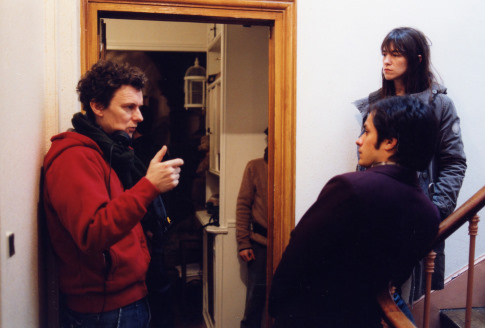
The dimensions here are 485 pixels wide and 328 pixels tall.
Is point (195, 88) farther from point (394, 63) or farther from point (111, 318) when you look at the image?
point (111, 318)

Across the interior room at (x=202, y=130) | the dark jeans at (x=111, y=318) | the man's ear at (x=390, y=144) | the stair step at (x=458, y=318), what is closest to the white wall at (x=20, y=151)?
the dark jeans at (x=111, y=318)

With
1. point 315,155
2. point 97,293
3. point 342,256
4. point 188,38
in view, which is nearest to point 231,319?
point 315,155

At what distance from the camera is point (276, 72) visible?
226cm

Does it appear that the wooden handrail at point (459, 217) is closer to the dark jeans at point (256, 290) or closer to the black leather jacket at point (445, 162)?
the black leather jacket at point (445, 162)

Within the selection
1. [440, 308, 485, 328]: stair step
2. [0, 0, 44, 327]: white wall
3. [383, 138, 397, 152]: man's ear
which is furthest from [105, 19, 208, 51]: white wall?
[383, 138, 397, 152]: man's ear

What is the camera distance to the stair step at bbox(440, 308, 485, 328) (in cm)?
228

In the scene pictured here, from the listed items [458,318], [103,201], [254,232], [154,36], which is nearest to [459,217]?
[458,318]

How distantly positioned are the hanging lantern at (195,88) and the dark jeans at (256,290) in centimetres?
184

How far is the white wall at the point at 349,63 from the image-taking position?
2.31 m

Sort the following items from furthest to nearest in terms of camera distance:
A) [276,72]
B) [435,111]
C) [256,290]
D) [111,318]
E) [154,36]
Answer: [154,36], [256,290], [276,72], [435,111], [111,318]

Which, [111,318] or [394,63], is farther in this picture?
[394,63]

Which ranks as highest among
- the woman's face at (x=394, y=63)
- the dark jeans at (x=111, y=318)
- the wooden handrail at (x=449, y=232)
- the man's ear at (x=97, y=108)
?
the woman's face at (x=394, y=63)

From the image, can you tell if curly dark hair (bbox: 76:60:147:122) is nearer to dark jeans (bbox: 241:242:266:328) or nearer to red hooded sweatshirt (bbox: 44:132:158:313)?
red hooded sweatshirt (bbox: 44:132:158:313)

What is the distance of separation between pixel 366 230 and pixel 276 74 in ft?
4.09
